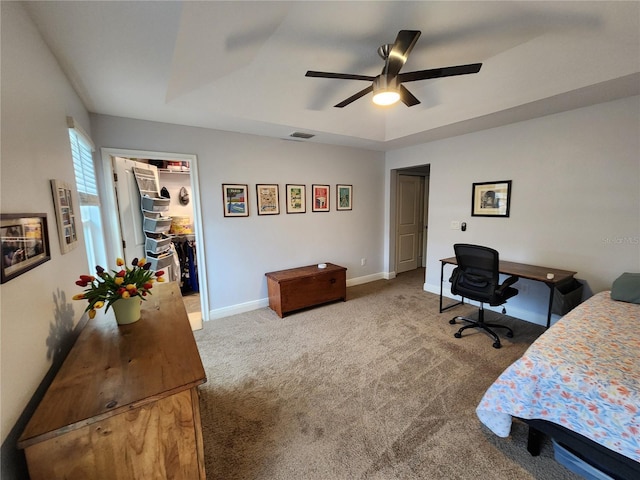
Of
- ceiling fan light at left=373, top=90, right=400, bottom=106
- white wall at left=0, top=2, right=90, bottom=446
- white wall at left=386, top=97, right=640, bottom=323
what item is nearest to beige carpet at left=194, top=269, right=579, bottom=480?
white wall at left=386, top=97, right=640, bottom=323

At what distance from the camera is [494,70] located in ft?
8.50

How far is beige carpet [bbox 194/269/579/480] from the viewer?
1500mm

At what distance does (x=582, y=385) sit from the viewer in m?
1.28

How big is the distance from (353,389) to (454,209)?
2.94 metres

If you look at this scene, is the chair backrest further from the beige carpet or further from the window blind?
the window blind

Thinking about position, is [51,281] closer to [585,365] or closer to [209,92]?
[209,92]

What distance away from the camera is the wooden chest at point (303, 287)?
3.39m

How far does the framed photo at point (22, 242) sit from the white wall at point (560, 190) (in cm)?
416

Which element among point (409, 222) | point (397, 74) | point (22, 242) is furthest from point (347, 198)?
point (22, 242)

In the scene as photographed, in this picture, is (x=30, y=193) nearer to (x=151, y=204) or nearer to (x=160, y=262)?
(x=151, y=204)

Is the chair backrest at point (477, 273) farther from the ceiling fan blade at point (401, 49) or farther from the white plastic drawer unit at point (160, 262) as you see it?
the white plastic drawer unit at point (160, 262)

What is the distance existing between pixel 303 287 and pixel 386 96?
94.2 inches

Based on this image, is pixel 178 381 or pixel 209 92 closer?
pixel 178 381

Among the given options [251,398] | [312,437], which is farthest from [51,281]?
[312,437]
